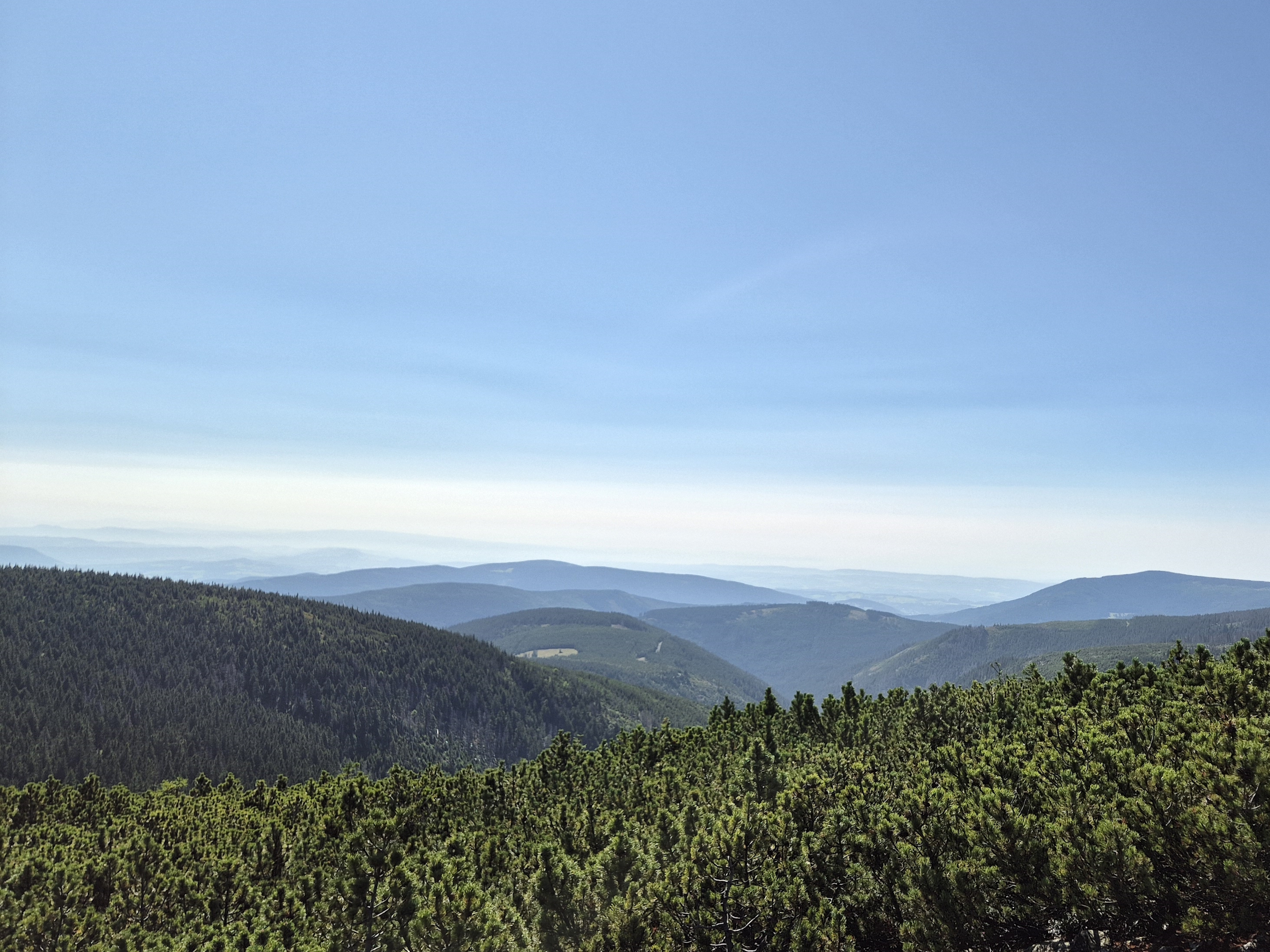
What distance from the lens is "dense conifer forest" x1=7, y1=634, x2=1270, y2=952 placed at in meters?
14.5

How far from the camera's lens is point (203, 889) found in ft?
93.8

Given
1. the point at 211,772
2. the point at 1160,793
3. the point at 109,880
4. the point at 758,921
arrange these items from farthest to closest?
the point at 211,772
the point at 109,880
the point at 758,921
the point at 1160,793

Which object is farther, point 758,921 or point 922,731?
point 922,731

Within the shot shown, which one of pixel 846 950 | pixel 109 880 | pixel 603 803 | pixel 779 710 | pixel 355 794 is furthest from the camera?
pixel 779 710

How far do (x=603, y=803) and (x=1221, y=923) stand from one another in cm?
3118

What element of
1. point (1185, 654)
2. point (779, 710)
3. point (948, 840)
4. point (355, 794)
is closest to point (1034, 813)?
point (948, 840)

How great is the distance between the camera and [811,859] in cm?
2027

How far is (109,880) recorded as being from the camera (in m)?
30.8

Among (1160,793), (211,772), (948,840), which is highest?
(1160,793)

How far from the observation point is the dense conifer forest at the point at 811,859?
1453cm

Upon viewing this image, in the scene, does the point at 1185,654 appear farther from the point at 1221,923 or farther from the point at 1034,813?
the point at 1221,923

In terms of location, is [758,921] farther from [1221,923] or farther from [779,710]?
[779,710]

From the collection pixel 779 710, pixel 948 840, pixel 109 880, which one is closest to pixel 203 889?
pixel 109 880

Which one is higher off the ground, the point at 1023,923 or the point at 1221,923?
the point at 1221,923
